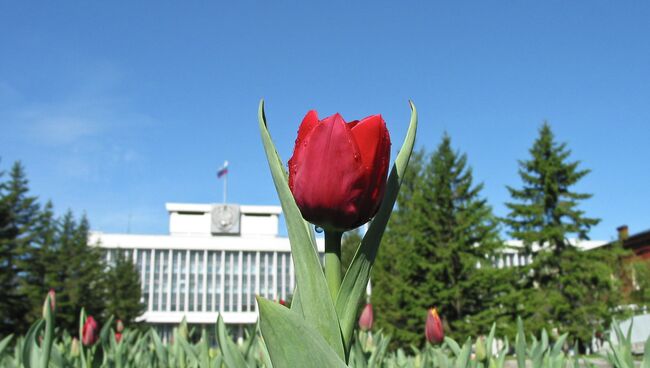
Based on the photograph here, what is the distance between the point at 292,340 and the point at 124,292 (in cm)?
3860

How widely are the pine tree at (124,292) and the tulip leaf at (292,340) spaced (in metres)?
35.8

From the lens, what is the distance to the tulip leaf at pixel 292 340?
2.51 ft

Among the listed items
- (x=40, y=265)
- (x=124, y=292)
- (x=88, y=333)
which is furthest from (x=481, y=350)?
(x=124, y=292)

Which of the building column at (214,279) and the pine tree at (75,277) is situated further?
the building column at (214,279)

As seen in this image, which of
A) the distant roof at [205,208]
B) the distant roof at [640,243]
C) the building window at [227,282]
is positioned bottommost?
the building window at [227,282]

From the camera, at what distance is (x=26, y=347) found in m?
1.54

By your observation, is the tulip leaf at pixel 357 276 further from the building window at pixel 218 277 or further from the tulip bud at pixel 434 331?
the building window at pixel 218 277

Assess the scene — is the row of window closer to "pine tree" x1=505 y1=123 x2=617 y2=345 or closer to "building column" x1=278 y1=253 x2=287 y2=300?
"building column" x1=278 y1=253 x2=287 y2=300

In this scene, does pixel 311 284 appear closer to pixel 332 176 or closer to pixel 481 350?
pixel 332 176

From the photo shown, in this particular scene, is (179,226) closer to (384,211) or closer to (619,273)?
(619,273)

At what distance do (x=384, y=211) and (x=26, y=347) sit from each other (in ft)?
3.78

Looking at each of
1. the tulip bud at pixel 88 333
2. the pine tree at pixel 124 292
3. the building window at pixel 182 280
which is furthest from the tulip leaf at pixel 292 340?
the building window at pixel 182 280

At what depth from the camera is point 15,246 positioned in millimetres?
24344

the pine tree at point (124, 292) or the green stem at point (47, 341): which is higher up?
the green stem at point (47, 341)
